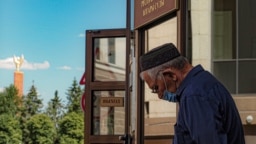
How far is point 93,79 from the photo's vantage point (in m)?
6.87

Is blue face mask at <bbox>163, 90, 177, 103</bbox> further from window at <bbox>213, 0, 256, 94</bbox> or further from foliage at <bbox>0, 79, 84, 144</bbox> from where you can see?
foliage at <bbox>0, 79, 84, 144</bbox>

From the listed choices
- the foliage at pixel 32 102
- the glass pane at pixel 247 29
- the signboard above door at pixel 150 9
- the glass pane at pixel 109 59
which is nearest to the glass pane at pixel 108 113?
the glass pane at pixel 109 59

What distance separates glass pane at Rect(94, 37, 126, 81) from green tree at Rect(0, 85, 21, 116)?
2149 centimetres

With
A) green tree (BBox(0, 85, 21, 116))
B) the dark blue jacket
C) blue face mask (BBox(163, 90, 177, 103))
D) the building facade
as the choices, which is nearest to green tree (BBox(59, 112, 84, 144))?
green tree (BBox(0, 85, 21, 116))

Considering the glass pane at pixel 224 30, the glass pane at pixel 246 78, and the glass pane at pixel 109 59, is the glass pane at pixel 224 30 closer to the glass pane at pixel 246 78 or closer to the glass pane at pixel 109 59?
the glass pane at pixel 246 78

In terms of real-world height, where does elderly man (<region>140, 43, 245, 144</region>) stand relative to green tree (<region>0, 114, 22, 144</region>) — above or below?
above

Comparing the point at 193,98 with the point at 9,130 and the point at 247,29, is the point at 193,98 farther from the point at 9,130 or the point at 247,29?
the point at 9,130

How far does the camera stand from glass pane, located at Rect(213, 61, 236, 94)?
470cm

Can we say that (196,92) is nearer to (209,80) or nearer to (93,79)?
(209,80)

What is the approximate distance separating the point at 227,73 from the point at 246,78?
160mm

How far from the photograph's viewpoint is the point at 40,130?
27359 mm

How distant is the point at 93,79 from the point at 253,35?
267cm

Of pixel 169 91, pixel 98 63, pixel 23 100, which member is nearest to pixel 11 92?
pixel 23 100

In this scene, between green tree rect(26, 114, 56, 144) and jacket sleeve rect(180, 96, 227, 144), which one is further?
green tree rect(26, 114, 56, 144)
